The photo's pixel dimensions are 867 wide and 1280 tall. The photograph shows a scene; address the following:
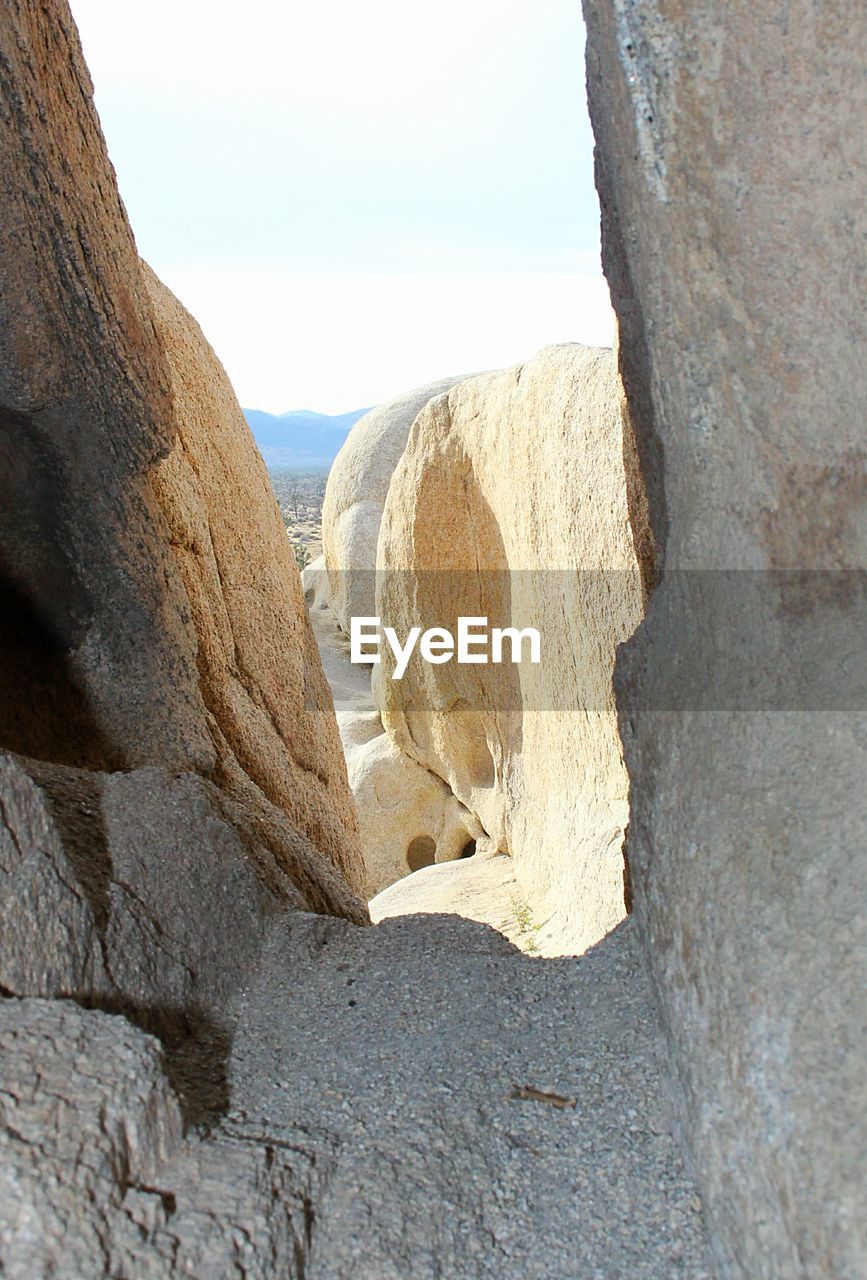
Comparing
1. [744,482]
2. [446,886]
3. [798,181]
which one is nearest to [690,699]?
[744,482]

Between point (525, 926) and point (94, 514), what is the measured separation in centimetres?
394

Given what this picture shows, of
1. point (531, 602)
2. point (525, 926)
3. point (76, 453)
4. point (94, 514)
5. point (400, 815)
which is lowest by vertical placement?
point (400, 815)

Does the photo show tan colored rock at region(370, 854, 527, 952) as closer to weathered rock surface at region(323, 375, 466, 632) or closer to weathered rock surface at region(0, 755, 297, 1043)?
weathered rock surface at region(0, 755, 297, 1043)

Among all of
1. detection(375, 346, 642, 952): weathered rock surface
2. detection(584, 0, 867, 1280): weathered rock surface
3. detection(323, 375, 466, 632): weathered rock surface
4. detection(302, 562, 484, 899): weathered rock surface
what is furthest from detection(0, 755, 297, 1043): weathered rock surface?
detection(323, 375, 466, 632): weathered rock surface

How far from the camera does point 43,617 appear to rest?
9.11ft

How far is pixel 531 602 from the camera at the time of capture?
5.61 meters

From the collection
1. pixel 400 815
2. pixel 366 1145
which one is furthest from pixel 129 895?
pixel 400 815

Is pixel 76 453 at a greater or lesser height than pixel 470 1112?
greater

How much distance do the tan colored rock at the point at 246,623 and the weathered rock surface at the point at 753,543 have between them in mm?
1376

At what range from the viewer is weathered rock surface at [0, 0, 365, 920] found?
2.27 meters

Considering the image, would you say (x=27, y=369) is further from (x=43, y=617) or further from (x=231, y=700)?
(x=231, y=700)

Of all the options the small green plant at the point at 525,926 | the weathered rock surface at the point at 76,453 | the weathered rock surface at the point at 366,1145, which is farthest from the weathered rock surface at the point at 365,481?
the weathered rock surface at the point at 366,1145

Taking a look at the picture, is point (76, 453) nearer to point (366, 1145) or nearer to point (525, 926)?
point (366, 1145)

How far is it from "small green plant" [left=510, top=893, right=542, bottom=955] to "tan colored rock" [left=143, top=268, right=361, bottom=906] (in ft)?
4.49
